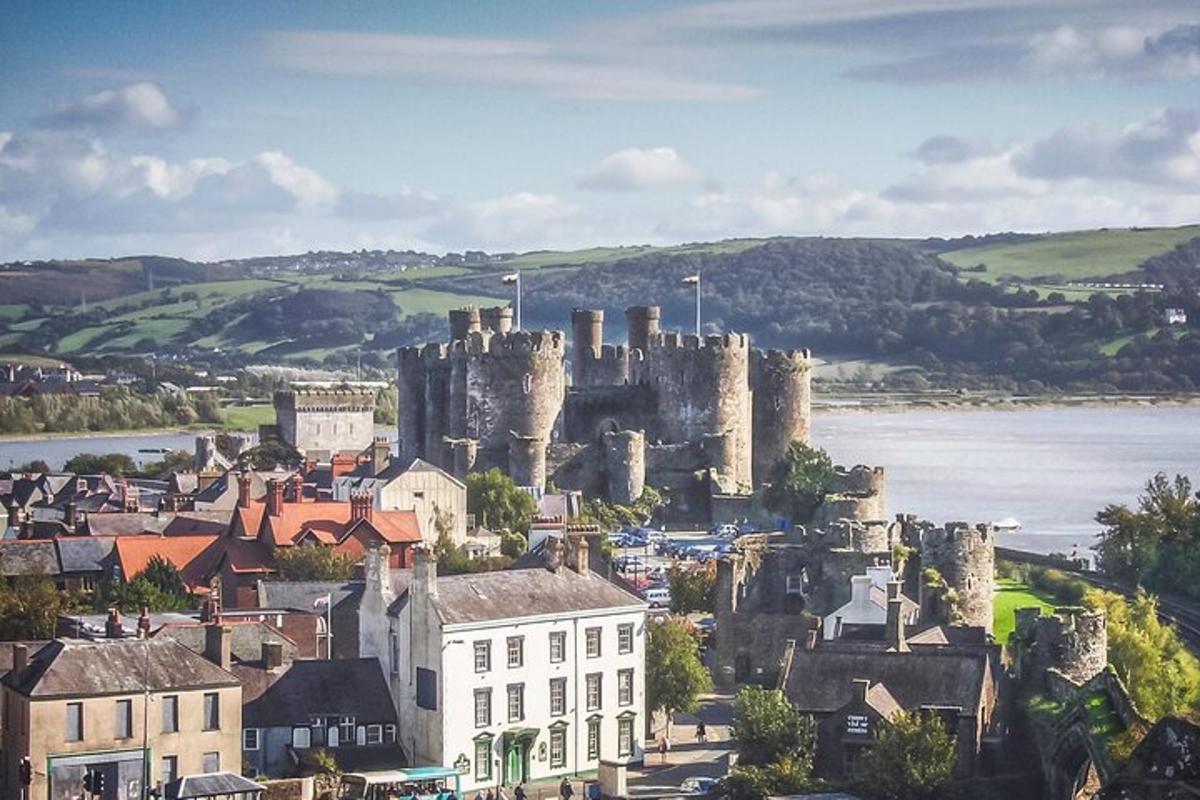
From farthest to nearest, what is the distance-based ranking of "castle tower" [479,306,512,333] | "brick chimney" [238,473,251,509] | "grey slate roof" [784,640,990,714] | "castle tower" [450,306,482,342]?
"castle tower" [479,306,512,333] → "castle tower" [450,306,482,342] → "brick chimney" [238,473,251,509] → "grey slate roof" [784,640,990,714]

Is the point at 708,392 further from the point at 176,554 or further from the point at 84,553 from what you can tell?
the point at 176,554

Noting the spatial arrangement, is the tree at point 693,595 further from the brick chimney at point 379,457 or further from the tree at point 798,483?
the brick chimney at point 379,457

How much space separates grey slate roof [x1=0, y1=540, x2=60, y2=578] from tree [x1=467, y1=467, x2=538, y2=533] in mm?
13123

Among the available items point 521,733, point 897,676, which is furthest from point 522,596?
point 897,676

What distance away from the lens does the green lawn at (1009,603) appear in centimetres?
5400

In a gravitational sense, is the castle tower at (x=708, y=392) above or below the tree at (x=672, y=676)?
above

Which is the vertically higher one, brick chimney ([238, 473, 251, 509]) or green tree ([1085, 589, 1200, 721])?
brick chimney ([238, 473, 251, 509])

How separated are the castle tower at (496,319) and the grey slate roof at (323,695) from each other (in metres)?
44.9

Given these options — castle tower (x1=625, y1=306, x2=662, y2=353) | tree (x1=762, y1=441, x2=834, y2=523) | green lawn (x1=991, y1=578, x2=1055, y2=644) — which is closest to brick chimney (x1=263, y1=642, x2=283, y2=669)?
green lawn (x1=991, y1=578, x2=1055, y2=644)

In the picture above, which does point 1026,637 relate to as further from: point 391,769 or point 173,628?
point 173,628

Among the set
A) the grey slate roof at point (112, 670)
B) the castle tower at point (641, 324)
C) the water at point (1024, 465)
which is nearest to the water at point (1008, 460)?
the water at point (1024, 465)

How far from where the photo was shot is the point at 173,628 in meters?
42.3

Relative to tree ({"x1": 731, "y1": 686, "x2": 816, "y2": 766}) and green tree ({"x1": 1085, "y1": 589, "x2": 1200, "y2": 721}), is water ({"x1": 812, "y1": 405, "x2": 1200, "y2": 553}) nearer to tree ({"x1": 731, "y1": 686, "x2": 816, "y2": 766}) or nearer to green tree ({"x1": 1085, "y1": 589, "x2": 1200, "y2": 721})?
green tree ({"x1": 1085, "y1": 589, "x2": 1200, "y2": 721})

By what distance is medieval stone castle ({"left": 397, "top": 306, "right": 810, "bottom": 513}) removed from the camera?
78062mm
